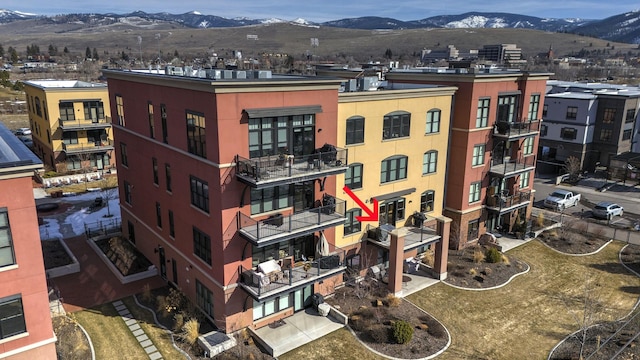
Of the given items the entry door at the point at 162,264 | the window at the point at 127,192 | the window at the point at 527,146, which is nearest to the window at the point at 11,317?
the entry door at the point at 162,264

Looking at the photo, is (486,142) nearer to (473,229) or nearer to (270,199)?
(473,229)

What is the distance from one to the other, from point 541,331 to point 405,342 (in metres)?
8.69

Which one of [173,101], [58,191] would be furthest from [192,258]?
[58,191]

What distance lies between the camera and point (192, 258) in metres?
26.9

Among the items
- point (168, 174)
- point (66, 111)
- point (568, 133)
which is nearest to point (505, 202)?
point (168, 174)

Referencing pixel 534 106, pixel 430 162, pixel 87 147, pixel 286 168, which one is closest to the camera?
pixel 286 168

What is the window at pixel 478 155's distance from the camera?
36.0m

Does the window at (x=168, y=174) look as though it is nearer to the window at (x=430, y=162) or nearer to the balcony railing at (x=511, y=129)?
the window at (x=430, y=162)

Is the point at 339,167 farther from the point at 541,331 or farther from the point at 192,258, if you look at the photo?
the point at 541,331

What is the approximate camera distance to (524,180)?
41.5 meters

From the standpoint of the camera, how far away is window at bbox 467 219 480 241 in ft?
125

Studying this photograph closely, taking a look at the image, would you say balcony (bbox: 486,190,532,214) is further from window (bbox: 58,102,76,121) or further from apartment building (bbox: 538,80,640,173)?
window (bbox: 58,102,76,121)

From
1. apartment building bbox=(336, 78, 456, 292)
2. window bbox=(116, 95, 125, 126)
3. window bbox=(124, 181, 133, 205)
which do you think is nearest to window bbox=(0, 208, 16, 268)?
window bbox=(116, 95, 125, 126)

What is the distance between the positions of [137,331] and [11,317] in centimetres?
749
